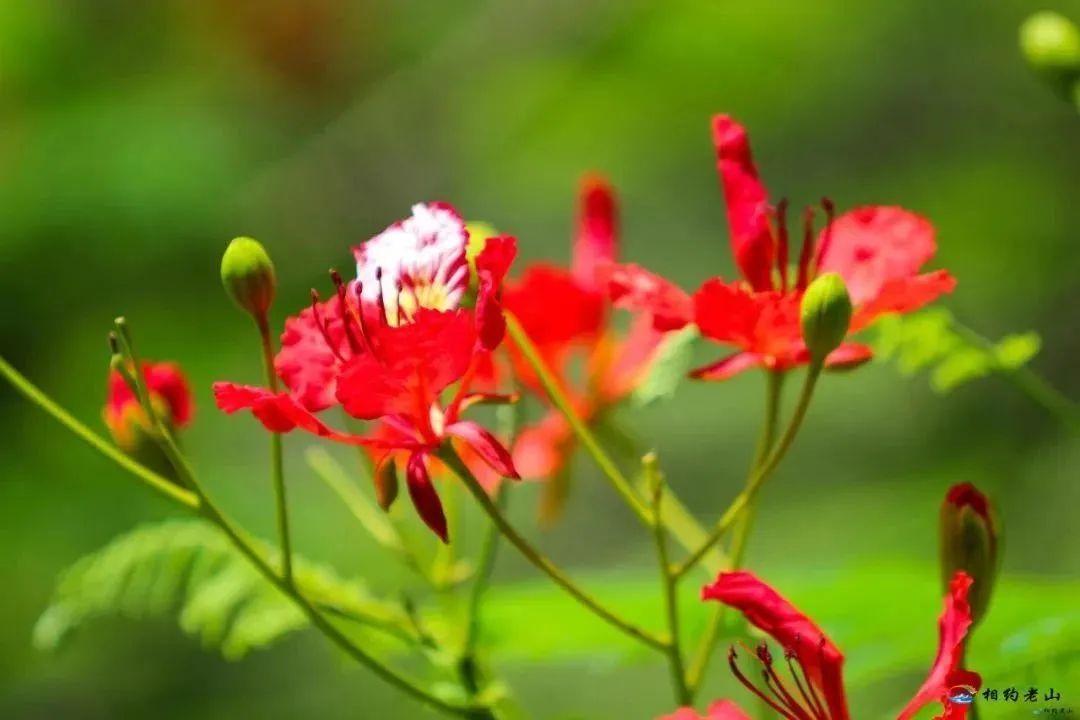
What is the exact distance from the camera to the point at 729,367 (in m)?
0.73

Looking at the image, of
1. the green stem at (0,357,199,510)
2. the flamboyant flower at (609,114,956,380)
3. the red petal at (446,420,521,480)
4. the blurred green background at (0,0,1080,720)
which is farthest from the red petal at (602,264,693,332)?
the blurred green background at (0,0,1080,720)

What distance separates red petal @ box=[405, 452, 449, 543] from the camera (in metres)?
0.62

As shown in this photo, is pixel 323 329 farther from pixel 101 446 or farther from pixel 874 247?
pixel 874 247

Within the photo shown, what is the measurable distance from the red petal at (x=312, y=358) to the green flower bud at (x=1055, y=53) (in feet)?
1.37

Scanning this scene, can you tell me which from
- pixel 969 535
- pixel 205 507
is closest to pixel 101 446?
pixel 205 507

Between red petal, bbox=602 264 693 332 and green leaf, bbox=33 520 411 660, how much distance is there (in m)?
0.22

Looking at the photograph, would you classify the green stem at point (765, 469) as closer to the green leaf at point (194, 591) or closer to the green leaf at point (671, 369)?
the green leaf at point (671, 369)

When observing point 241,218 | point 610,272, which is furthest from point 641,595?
point 241,218

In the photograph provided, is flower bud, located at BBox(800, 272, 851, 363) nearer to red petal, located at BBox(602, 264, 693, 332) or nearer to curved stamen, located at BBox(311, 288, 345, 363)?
red petal, located at BBox(602, 264, 693, 332)

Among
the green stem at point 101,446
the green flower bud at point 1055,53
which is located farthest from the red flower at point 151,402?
the green flower bud at point 1055,53

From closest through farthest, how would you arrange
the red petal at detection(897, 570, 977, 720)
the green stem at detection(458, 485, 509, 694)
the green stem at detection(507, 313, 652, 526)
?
1. the red petal at detection(897, 570, 977, 720)
2. the green stem at detection(507, 313, 652, 526)
3. the green stem at detection(458, 485, 509, 694)

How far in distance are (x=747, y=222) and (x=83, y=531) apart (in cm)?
164

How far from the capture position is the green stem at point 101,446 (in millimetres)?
649

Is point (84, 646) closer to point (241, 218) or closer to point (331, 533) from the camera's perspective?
point (331, 533)
